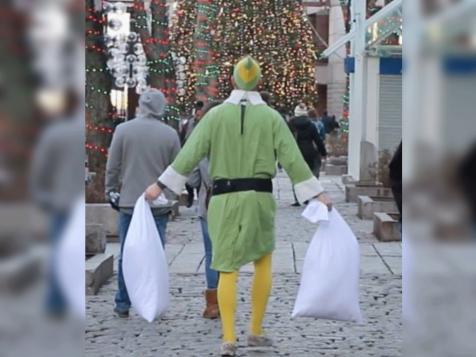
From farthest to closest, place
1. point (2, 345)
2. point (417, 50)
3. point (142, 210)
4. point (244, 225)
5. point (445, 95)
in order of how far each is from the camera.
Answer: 1. point (142, 210)
2. point (244, 225)
3. point (2, 345)
4. point (417, 50)
5. point (445, 95)

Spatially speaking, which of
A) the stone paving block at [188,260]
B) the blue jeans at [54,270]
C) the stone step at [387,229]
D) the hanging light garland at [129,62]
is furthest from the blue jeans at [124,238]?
the hanging light garland at [129,62]

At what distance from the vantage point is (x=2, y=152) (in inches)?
78.8

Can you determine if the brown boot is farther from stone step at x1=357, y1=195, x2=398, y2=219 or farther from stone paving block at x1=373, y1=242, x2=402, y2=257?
stone step at x1=357, y1=195, x2=398, y2=219

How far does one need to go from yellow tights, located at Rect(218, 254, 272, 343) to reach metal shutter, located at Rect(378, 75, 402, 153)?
1271 cm

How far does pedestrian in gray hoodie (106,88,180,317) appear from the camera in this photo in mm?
6977

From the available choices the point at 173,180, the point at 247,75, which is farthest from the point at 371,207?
the point at 173,180

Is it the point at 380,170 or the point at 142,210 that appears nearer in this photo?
the point at 142,210

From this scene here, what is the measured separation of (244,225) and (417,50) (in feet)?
12.5

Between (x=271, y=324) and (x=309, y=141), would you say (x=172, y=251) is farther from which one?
(x=309, y=141)

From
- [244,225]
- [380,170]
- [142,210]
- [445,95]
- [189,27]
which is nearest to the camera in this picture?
[445,95]

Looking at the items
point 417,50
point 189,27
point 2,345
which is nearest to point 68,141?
point 2,345

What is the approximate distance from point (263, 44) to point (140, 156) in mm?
30630

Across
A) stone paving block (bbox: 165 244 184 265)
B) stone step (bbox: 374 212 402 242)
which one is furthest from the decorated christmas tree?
stone paving block (bbox: 165 244 184 265)

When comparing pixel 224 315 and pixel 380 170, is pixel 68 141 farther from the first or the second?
pixel 380 170
